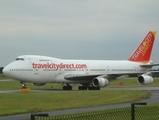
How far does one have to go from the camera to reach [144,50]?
55750mm

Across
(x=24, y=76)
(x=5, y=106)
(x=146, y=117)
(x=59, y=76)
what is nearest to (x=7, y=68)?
(x=24, y=76)

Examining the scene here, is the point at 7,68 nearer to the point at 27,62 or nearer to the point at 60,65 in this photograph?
the point at 27,62

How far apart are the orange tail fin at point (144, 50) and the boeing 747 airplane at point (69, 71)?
170cm

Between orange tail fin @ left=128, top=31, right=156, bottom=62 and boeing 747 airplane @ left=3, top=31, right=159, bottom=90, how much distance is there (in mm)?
1703

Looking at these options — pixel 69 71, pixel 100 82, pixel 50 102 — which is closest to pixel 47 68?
pixel 69 71

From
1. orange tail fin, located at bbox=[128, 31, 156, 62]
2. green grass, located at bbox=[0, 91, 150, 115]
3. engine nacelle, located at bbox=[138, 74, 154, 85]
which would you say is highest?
orange tail fin, located at bbox=[128, 31, 156, 62]

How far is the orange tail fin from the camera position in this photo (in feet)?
182

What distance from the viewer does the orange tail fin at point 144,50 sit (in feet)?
182

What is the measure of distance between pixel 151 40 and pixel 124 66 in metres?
6.72

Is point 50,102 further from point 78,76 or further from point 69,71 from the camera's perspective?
point 69,71

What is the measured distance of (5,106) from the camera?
21.8 metres

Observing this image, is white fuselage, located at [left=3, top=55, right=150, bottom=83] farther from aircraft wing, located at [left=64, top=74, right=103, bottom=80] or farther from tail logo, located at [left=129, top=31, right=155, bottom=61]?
tail logo, located at [left=129, top=31, right=155, bottom=61]

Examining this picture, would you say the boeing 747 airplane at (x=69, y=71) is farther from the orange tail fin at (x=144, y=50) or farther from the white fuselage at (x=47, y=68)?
the orange tail fin at (x=144, y=50)

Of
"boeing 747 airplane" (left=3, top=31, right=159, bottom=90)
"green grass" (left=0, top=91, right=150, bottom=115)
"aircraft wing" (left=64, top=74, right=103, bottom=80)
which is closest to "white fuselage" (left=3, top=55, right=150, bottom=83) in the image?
"boeing 747 airplane" (left=3, top=31, right=159, bottom=90)
